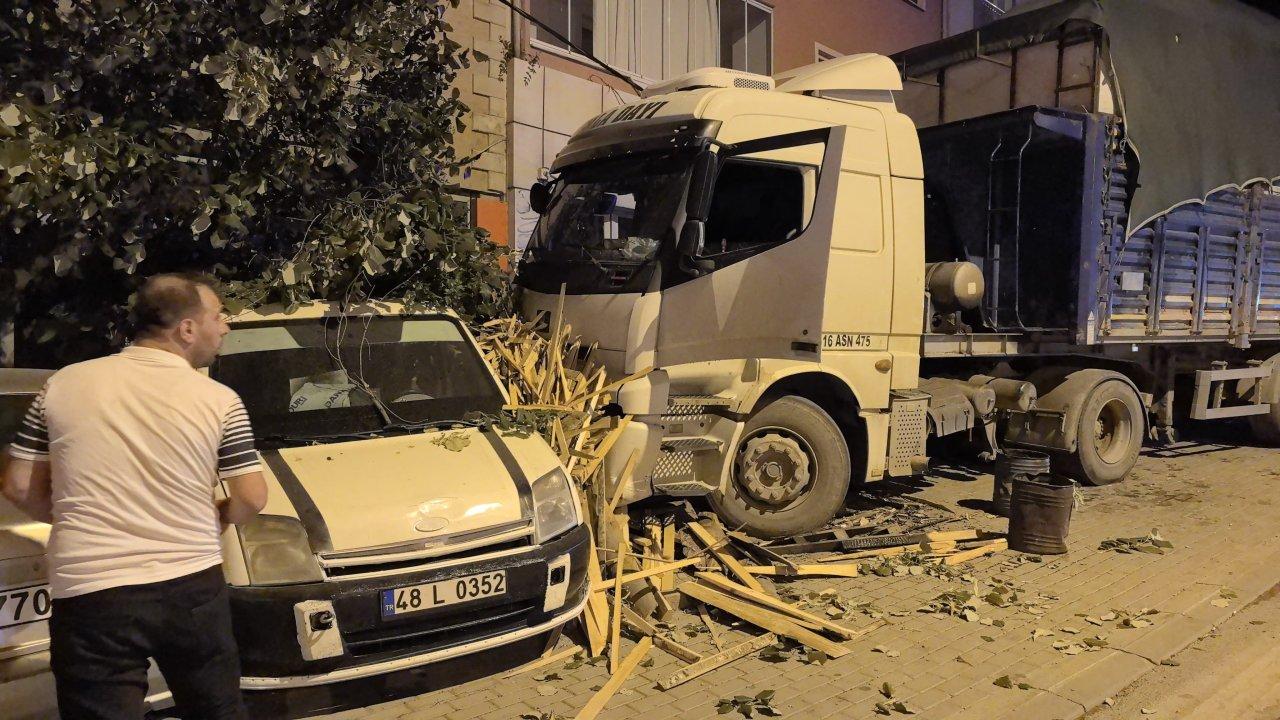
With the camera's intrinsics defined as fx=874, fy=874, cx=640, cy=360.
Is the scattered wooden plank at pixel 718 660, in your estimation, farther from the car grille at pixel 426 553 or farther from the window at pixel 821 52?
the window at pixel 821 52

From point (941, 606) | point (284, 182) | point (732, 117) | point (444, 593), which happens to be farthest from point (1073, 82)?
point (444, 593)

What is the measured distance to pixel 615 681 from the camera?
3953mm

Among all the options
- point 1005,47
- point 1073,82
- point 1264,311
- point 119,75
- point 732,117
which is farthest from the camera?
point 1264,311

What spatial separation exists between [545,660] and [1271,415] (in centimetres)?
1025

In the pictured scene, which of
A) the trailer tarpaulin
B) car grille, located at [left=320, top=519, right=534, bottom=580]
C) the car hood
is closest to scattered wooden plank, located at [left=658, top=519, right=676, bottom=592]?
the car hood

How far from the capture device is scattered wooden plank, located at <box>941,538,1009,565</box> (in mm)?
5875

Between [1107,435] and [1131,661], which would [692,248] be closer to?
[1131,661]

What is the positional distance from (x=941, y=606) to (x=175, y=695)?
13.2 ft

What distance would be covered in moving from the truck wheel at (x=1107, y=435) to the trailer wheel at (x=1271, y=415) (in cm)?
300

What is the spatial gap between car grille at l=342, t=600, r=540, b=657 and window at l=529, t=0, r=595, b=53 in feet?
32.2

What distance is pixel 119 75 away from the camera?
476 cm

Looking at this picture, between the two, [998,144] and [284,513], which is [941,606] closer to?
[284,513]

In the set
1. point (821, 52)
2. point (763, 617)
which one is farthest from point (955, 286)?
point (821, 52)

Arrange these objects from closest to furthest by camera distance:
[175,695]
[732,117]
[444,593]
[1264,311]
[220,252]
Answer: [175,695], [444,593], [220,252], [732,117], [1264,311]
